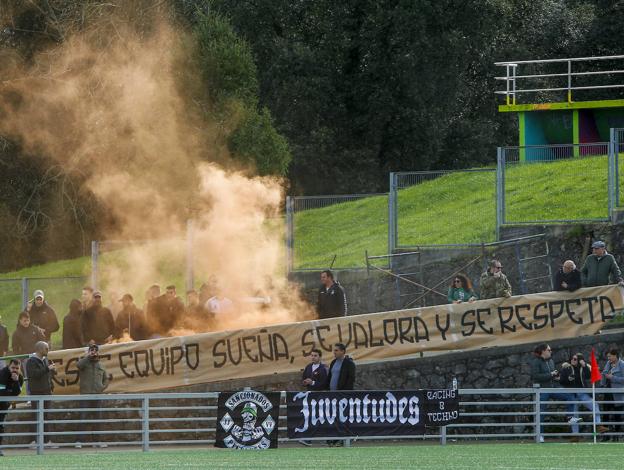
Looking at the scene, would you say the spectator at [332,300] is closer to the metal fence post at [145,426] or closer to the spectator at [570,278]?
the spectator at [570,278]

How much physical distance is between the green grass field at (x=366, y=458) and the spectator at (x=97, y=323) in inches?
166

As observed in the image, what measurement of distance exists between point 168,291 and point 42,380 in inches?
147

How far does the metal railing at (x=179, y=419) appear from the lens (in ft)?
77.2

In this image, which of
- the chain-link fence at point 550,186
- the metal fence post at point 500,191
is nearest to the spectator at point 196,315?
the metal fence post at point 500,191

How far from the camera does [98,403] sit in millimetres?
25406

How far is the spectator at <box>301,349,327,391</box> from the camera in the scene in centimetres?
2459

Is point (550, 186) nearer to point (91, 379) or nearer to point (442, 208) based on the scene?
point (442, 208)

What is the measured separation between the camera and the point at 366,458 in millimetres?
20672

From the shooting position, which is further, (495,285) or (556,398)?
(495,285)

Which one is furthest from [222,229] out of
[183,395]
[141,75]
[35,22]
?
[35,22]

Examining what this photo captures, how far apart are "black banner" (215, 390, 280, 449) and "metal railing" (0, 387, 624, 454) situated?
0.43 meters

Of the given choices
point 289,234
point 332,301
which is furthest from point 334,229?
point 332,301

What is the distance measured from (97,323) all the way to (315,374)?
15.7ft

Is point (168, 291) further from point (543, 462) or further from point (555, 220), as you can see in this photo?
point (543, 462)
